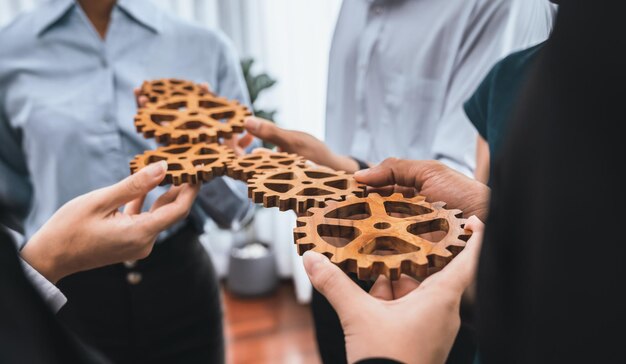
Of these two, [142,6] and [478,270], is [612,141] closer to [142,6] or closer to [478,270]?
[478,270]

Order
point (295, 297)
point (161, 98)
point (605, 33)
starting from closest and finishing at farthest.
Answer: point (605, 33) < point (161, 98) < point (295, 297)

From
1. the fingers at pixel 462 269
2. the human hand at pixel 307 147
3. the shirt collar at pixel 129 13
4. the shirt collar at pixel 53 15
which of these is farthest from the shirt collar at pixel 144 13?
the fingers at pixel 462 269

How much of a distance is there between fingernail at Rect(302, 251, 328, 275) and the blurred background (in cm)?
132

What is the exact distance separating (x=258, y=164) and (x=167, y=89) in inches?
14.0

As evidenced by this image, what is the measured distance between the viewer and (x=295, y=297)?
249cm

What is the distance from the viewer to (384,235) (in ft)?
1.80

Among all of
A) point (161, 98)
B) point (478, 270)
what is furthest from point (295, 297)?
point (478, 270)

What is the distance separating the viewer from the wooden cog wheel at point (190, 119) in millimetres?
846

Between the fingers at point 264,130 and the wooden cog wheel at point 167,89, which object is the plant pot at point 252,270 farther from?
the fingers at point 264,130

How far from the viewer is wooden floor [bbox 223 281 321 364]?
2037 millimetres

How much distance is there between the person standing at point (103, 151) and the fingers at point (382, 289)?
0.62 m

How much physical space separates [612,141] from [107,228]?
0.68 meters

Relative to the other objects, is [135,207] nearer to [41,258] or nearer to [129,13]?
[41,258]

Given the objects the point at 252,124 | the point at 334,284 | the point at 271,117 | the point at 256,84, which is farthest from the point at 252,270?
the point at 334,284
